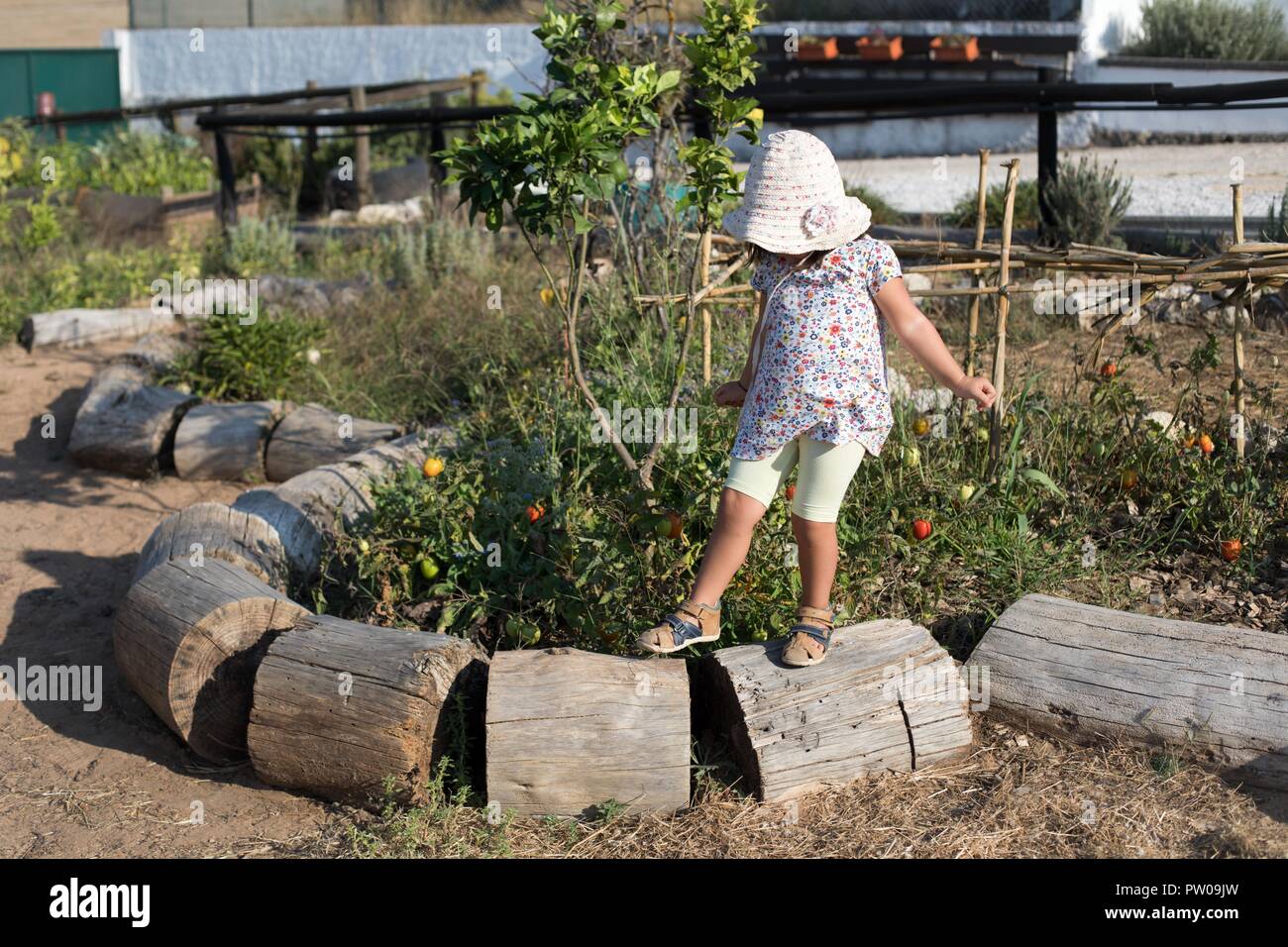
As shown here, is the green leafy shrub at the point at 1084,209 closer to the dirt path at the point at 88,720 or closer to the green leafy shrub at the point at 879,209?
the green leafy shrub at the point at 879,209

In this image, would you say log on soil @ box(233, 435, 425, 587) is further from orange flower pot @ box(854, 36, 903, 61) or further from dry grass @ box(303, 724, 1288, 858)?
orange flower pot @ box(854, 36, 903, 61)

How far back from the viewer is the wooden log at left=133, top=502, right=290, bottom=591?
4.31 meters

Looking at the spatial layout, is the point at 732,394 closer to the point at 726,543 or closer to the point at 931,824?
the point at 726,543

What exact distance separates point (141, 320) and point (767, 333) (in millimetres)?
5479

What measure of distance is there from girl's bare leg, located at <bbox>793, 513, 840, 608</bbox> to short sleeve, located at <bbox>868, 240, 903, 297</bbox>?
0.63m

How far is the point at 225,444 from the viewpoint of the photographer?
5.84 meters

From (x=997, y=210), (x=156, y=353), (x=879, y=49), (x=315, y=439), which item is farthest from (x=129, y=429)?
(x=879, y=49)

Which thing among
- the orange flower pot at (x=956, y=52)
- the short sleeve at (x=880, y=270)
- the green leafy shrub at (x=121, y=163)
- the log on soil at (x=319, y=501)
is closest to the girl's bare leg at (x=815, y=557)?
the short sleeve at (x=880, y=270)

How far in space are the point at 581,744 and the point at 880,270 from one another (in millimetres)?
1460

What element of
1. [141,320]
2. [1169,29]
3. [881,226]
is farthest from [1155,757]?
[1169,29]

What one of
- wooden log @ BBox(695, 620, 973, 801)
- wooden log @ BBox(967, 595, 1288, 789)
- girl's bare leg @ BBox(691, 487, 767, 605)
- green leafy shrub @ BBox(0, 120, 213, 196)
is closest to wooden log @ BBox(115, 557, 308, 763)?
girl's bare leg @ BBox(691, 487, 767, 605)

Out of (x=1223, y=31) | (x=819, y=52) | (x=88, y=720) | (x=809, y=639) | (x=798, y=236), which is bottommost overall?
(x=88, y=720)

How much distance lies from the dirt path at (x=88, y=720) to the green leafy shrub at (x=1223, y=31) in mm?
10588

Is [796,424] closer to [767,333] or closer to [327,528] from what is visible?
[767,333]
